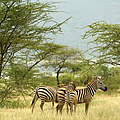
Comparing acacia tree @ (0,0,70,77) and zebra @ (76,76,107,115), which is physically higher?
acacia tree @ (0,0,70,77)

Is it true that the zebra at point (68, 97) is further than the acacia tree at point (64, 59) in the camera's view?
No

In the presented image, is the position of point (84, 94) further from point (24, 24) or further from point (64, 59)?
point (64, 59)

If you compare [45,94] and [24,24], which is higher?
[24,24]

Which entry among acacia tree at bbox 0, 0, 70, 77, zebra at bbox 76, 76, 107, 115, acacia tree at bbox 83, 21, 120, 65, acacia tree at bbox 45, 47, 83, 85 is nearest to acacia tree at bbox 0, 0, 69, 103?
acacia tree at bbox 0, 0, 70, 77

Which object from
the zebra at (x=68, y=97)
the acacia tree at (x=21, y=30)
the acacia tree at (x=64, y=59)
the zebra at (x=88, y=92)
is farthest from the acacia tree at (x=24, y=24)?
the acacia tree at (x=64, y=59)

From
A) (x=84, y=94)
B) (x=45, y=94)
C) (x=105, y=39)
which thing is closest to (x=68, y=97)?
(x=84, y=94)

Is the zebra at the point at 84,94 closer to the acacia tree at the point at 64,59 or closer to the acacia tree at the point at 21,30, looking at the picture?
the acacia tree at the point at 21,30

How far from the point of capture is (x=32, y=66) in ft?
31.9

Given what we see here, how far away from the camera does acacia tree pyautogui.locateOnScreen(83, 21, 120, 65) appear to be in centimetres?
732

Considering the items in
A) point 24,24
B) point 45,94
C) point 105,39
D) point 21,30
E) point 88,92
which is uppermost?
point 24,24

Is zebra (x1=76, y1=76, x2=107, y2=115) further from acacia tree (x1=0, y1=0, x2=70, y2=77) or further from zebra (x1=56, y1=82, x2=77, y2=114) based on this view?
acacia tree (x1=0, y1=0, x2=70, y2=77)

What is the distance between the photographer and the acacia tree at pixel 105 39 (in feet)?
24.0

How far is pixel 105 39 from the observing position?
7.81 m

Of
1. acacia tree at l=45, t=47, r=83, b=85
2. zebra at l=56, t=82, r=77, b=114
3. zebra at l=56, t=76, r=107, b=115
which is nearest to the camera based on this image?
zebra at l=56, t=82, r=77, b=114
